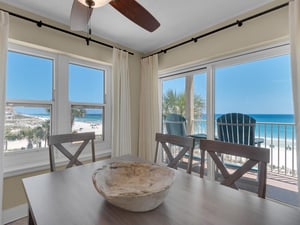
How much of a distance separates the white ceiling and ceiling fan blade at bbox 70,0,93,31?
604 millimetres

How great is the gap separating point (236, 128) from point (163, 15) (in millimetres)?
1629

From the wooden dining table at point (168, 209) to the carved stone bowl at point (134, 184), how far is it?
60mm

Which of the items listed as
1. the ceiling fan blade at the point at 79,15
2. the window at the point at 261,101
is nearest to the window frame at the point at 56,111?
the ceiling fan blade at the point at 79,15

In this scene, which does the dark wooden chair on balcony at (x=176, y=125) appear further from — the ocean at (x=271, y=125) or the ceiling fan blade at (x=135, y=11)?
the ceiling fan blade at (x=135, y=11)

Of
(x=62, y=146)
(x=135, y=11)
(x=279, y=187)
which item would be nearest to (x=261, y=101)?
(x=279, y=187)

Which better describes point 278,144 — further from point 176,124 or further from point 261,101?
point 176,124

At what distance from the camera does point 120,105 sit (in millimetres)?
2686

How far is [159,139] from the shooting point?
6.06 feet

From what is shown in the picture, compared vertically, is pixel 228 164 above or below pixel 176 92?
below

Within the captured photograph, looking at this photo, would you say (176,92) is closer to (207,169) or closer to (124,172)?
(207,169)

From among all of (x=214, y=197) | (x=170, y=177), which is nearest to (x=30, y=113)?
(x=170, y=177)

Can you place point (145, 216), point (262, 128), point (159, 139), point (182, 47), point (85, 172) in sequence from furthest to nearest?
point (182, 47) < point (262, 128) < point (159, 139) < point (85, 172) < point (145, 216)

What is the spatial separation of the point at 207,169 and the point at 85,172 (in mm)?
1670

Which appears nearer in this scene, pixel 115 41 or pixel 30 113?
pixel 30 113
